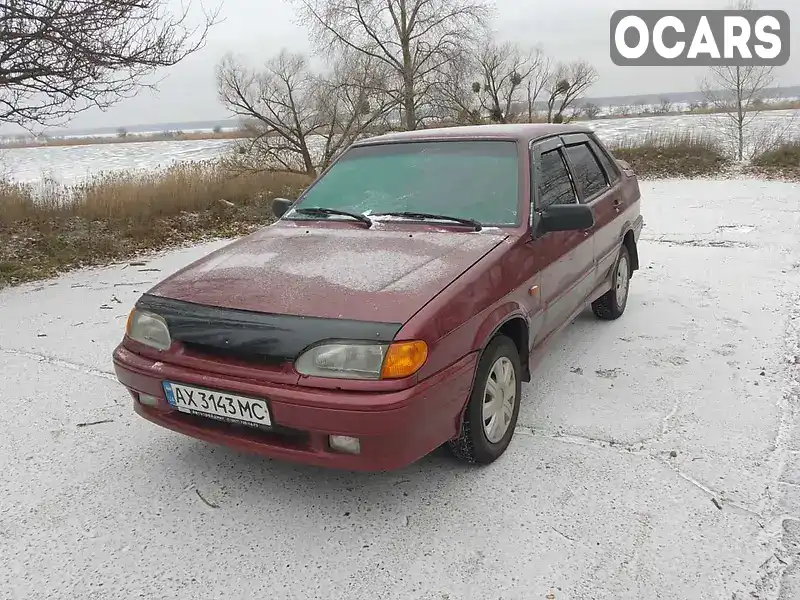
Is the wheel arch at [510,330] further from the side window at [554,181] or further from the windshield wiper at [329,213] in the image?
the windshield wiper at [329,213]

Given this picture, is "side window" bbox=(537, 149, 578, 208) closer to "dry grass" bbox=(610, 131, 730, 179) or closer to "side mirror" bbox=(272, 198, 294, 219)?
"side mirror" bbox=(272, 198, 294, 219)

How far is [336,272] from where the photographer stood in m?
2.70

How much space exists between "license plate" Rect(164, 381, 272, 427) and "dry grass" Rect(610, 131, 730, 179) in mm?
16630

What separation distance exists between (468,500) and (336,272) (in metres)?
1.15

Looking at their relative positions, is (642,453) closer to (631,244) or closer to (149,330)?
(149,330)

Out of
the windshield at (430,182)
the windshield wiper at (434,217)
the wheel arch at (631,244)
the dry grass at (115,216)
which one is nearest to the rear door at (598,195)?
the wheel arch at (631,244)

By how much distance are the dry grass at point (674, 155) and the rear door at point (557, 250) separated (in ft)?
46.8

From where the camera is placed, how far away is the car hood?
2.41 m

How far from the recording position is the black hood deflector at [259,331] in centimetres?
227

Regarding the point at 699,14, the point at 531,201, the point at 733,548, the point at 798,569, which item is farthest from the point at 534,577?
the point at 699,14

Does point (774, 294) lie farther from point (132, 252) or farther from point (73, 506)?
point (132, 252)

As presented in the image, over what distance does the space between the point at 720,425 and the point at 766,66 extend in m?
23.3

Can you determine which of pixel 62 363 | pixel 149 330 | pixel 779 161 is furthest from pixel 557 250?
pixel 779 161

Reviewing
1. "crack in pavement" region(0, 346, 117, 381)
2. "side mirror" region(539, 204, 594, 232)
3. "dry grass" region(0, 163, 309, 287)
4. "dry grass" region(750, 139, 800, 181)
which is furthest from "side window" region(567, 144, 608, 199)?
"dry grass" region(750, 139, 800, 181)
